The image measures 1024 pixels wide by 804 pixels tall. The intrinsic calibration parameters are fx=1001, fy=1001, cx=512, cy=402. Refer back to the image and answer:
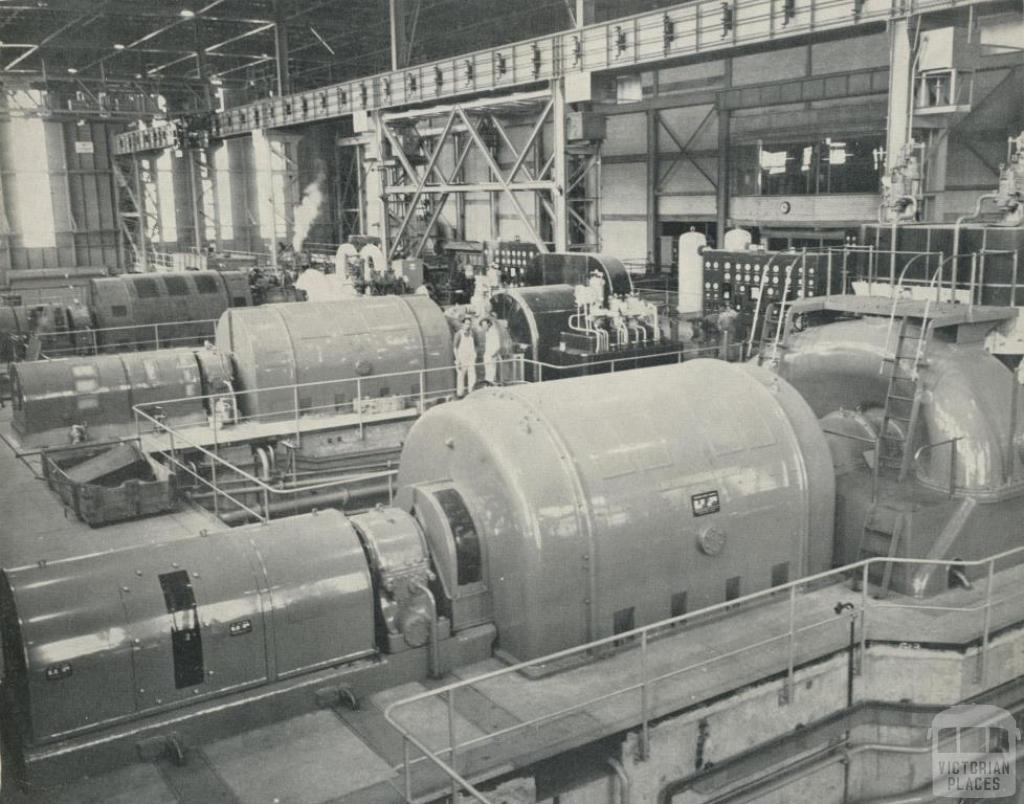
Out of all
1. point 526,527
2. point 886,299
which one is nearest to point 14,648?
point 526,527

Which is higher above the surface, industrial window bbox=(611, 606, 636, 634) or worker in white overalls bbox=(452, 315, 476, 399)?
worker in white overalls bbox=(452, 315, 476, 399)

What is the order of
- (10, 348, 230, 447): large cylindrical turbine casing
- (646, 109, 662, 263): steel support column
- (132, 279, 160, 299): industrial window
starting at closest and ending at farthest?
(10, 348, 230, 447): large cylindrical turbine casing → (132, 279, 160, 299): industrial window → (646, 109, 662, 263): steel support column

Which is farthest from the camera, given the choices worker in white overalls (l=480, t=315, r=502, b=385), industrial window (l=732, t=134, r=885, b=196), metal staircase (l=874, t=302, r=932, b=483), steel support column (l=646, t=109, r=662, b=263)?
steel support column (l=646, t=109, r=662, b=263)

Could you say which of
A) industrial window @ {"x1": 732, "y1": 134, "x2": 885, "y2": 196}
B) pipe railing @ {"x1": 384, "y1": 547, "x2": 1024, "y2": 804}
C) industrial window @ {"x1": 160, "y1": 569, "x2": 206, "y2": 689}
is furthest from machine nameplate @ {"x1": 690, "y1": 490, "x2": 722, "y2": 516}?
industrial window @ {"x1": 732, "y1": 134, "x2": 885, "y2": 196}

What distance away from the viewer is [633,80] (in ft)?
77.4

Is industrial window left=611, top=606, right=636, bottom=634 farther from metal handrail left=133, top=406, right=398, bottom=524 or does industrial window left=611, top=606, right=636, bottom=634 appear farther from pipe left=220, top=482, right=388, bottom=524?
pipe left=220, top=482, right=388, bottom=524

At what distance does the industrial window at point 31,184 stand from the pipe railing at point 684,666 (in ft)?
137

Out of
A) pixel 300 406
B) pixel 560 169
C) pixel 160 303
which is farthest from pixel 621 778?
pixel 160 303

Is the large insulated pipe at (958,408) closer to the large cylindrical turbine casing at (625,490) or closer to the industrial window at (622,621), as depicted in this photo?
the large cylindrical turbine casing at (625,490)

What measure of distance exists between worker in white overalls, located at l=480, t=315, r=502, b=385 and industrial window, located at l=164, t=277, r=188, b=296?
942cm

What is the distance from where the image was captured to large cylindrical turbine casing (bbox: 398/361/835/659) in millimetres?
7797

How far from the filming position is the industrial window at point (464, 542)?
25.8 feet

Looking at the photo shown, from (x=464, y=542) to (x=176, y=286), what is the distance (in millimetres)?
18053

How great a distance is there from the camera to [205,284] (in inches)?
960
